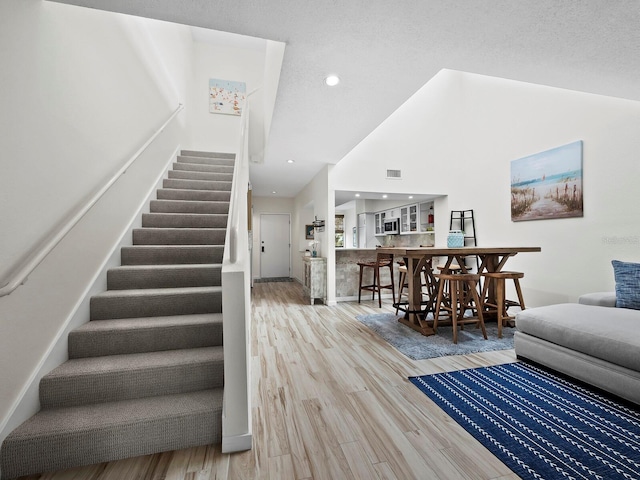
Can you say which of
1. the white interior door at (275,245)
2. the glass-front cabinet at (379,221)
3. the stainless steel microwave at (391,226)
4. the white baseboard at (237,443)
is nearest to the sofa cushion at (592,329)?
the white baseboard at (237,443)

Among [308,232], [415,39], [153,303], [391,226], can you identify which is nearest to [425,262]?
[415,39]

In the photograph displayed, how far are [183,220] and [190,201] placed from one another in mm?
375

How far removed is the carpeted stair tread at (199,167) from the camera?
4.32 metres

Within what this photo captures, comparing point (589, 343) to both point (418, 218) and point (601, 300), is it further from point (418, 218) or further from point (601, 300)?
point (418, 218)

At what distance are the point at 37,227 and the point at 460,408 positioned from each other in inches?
111

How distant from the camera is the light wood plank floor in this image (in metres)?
1.40

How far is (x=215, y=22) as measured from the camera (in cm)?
177

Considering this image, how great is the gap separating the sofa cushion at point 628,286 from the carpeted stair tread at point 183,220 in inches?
157

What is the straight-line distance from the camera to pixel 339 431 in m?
1.70

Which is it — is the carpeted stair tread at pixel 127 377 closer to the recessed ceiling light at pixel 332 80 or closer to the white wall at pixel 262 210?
the recessed ceiling light at pixel 332 80

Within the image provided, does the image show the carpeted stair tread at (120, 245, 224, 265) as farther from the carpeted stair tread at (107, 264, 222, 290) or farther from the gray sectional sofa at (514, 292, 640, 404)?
the gray sectional sofa at (514, 292, 640, 404)

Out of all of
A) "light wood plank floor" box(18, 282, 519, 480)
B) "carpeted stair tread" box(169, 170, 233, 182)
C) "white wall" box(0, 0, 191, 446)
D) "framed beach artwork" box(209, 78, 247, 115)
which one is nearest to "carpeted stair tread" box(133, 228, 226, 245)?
"white wall" box(0, 0, 191, 446)

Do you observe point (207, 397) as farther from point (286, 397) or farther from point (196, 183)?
point (196, 183)

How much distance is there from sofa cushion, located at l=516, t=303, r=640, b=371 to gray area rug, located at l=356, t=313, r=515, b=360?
57 centimetres
